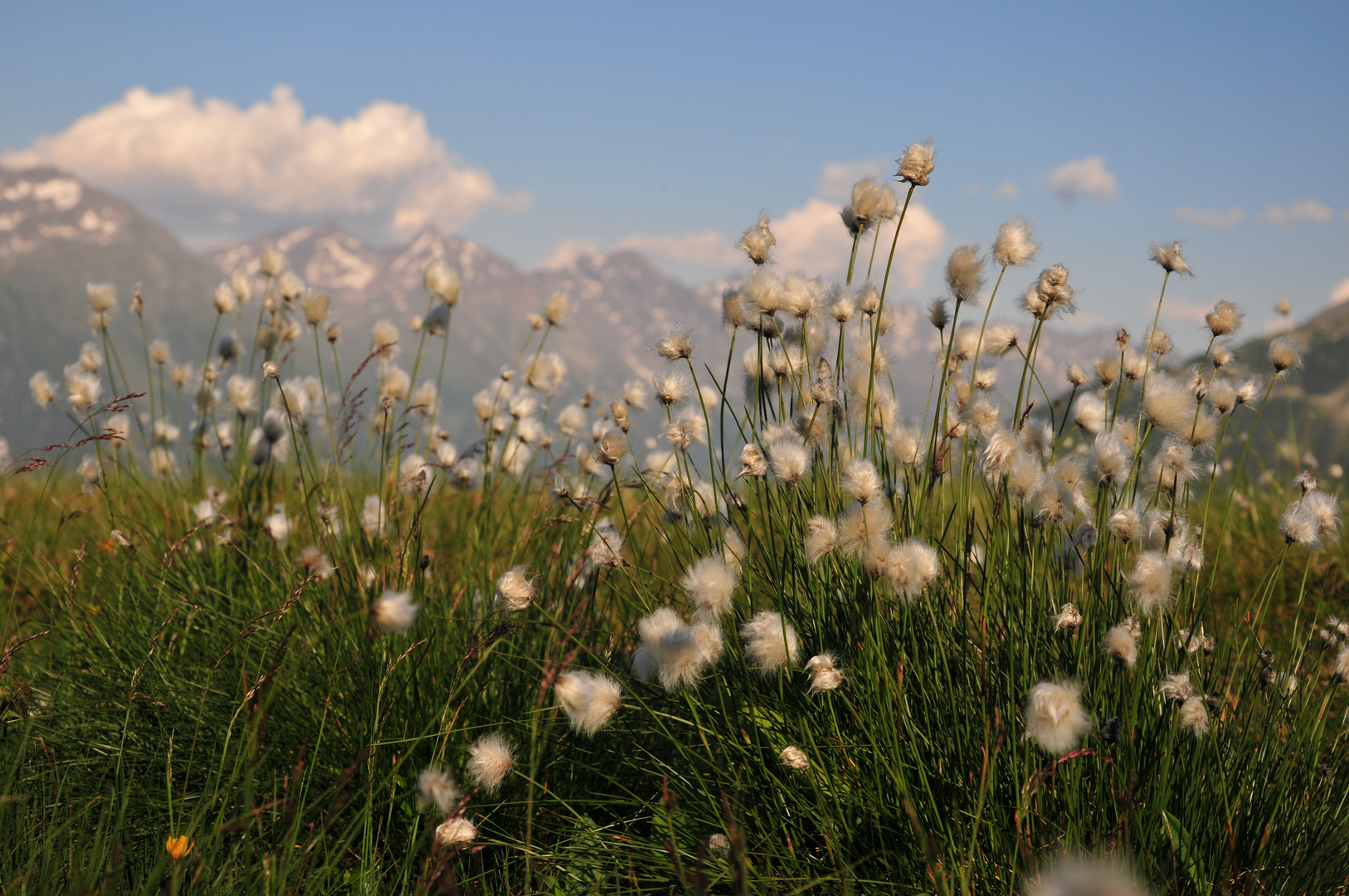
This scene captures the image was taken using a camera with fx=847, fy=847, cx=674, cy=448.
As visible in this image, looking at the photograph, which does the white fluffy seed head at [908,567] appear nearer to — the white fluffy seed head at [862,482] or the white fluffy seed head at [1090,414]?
the white fluffy seed head at [862,482]

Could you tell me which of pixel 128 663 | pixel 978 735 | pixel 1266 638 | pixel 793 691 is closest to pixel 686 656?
pixel 793 691

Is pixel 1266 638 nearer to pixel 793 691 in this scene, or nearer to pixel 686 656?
pixel 793 691

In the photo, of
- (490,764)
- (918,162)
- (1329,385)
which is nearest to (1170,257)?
(918,162)

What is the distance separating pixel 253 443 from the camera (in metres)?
3.77

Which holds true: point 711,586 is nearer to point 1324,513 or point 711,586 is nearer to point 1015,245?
point 1015,245

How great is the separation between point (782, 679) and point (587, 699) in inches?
21.0

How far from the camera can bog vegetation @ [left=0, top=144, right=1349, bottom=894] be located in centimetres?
186

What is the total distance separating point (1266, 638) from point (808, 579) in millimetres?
2825

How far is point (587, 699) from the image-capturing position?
5.66 feet

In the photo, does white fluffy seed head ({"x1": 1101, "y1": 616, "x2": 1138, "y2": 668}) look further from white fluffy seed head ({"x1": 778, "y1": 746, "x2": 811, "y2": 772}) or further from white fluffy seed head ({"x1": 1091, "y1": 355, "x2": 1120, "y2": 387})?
white fluffy seed head ({"x1": 1091, "y1": 355, "x2": 1120, "y2": 387})

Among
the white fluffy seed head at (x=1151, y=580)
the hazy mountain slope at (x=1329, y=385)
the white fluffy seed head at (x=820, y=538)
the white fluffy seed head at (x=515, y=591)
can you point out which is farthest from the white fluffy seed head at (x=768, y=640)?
the hazy mountain slope at (x=1329, y=385)

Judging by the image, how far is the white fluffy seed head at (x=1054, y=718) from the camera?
58.1 inches

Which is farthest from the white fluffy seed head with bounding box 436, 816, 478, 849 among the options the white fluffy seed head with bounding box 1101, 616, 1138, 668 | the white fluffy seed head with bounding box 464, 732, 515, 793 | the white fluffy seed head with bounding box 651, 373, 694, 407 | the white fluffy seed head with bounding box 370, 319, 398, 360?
the white fluffy seed head with bounding box 370, 319, 398, 360

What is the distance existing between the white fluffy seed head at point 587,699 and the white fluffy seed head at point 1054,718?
836 mm
